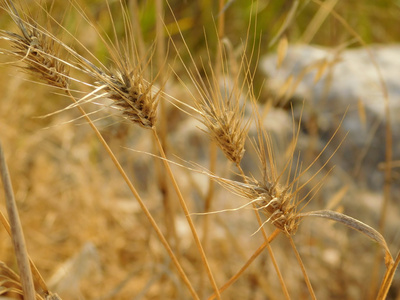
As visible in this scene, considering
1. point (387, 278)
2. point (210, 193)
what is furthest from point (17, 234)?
point (210, 193)

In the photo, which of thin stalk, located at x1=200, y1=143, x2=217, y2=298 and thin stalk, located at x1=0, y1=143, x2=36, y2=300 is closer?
thin stalk, located at x1=0, y1=143, x2=36, y2=300

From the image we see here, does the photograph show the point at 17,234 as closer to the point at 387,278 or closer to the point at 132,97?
the point at 132,97

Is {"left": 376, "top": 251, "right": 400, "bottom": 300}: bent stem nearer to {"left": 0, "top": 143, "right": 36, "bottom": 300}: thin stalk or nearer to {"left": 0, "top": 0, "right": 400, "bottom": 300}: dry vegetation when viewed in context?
{"left": 0, "top": 143, "right": 36, "bottom": 300}: thin stalk

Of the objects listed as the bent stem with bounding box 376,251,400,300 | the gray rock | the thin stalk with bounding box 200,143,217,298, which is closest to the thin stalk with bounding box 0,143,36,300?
the bent stem with bounding box 376,251,400,300

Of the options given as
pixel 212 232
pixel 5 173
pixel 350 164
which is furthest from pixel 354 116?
pixel 5 173

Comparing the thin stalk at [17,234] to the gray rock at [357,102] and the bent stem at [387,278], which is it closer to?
the bent stem at [387,278]

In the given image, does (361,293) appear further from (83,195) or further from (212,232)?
(83,195)

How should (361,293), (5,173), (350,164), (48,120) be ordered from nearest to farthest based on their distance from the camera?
(5,173)
(361,293)
(350,164)
(48,120)

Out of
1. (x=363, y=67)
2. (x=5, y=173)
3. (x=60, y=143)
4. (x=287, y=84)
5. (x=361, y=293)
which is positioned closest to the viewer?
(x=5, y=173)
